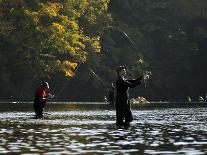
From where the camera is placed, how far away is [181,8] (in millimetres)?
108188

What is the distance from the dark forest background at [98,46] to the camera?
8912 centimetres

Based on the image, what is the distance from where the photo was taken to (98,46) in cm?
9450

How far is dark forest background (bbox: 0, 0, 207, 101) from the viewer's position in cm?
8912

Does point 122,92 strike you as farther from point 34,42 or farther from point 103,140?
point 34,42

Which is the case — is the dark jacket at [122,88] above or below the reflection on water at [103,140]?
above

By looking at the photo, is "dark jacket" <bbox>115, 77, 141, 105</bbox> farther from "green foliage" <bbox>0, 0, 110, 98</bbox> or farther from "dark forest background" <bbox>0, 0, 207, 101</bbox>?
"green foliage" <bbox>0, 0, 110, 98</bbox>

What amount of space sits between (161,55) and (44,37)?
21.7m

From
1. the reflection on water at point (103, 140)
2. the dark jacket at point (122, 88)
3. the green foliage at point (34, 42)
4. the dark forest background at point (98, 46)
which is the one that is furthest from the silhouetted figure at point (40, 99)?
the green foliage at point (34, 42)

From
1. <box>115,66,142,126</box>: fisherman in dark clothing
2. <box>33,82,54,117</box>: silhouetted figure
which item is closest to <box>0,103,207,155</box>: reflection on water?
<box>115,66,142,126</box>: fisherman in dark clothing

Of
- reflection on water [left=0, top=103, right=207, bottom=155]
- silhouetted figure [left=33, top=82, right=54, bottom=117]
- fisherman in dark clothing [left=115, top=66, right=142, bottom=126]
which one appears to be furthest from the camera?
silhouetted figure [left=33, top=82, right=54, bottom=117]

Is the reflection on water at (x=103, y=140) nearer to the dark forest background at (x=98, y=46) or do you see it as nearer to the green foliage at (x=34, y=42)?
the dark forest background at (x=98, y=46)

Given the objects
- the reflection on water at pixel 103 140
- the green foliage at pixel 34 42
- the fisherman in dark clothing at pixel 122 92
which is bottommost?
the reflection on water at pixel 103 140

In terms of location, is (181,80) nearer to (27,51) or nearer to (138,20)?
(138,20)

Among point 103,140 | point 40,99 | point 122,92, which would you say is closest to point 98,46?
point 40,99
